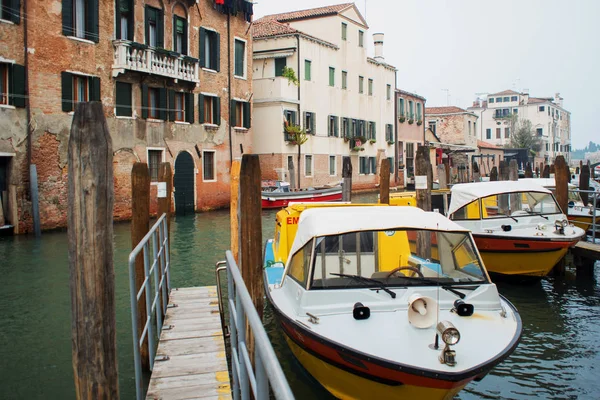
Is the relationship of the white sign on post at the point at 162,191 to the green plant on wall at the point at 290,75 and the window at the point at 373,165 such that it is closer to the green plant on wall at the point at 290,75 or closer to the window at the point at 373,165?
the green plant on wall at the point at 290,75

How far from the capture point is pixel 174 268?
41.8 feet

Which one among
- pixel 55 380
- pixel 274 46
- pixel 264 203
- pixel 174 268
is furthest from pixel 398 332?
pixel 274 46

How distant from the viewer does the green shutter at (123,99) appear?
19.7 m

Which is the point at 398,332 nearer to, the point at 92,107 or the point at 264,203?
the point at 92,107

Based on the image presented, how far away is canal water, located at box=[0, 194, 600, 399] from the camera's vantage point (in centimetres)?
643

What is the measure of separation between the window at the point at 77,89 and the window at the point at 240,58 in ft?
26.5

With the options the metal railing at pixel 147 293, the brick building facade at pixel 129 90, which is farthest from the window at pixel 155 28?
the metal railing at pixel 147 293

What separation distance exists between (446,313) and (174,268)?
333 inches

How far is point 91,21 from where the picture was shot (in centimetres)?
1870

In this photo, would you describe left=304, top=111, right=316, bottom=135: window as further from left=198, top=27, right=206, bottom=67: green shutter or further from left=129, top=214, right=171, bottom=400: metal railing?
left=129, top=214, right=171, bottom=400: metal railing

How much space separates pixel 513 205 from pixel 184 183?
14.3 metres

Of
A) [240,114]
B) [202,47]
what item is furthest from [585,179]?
[202,47]

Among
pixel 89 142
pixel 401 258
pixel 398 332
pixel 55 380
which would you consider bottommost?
pixel 55 380

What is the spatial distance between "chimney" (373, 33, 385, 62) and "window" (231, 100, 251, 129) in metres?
16.4
